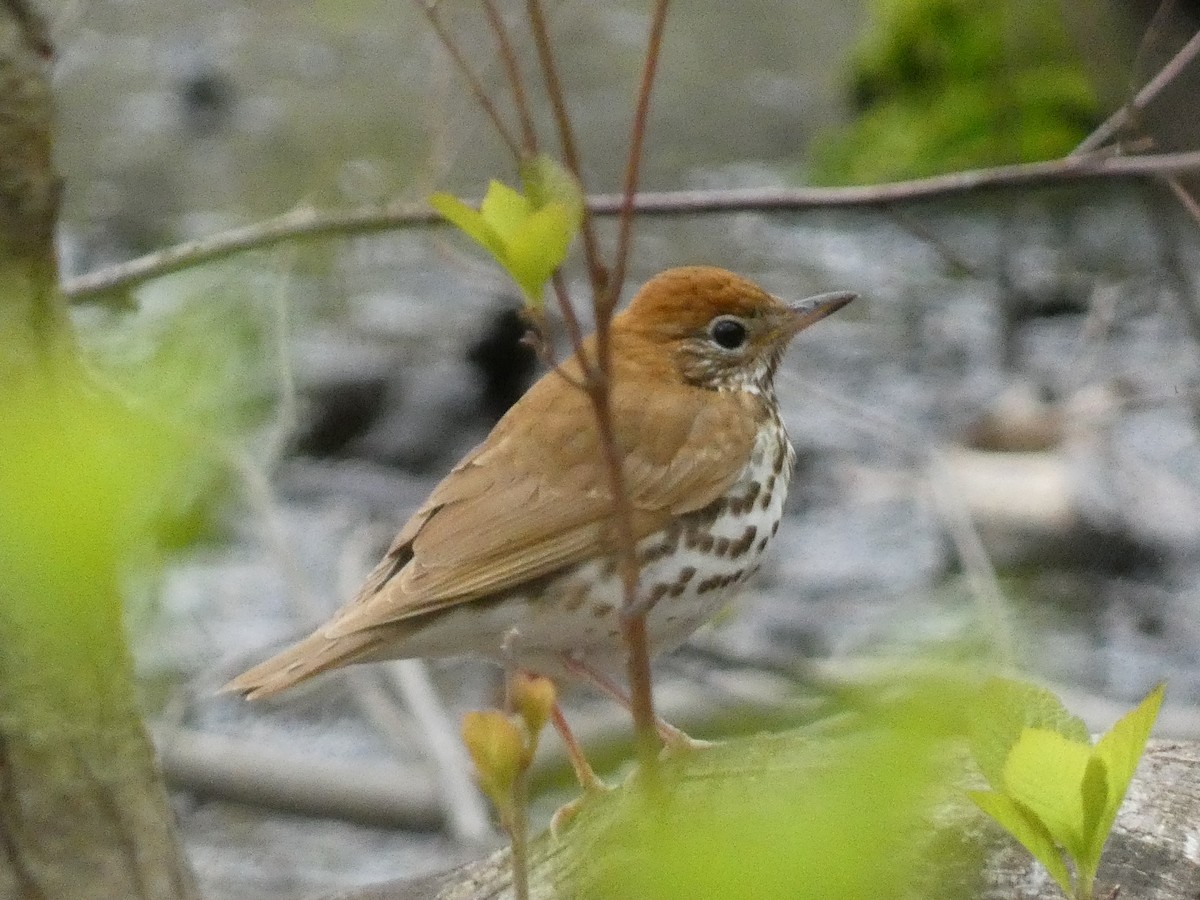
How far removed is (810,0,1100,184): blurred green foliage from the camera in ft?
27.7

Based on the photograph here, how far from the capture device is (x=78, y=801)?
2.75 metres

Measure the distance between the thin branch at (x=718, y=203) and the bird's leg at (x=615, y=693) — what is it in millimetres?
818

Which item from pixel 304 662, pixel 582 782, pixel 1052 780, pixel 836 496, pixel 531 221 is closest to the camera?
pixel 531 221

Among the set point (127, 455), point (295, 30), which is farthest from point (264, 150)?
point (127, 455)

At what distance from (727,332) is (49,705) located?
1.58m

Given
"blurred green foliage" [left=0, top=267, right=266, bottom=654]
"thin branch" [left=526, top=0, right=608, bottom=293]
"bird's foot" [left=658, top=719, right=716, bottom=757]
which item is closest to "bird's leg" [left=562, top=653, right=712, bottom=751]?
"bird's foot" [left=658, top=719, right=716, bottom=757]

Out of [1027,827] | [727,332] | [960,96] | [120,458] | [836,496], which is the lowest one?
[836,496]

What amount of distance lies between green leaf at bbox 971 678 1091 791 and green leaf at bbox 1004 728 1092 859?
0.02 meters

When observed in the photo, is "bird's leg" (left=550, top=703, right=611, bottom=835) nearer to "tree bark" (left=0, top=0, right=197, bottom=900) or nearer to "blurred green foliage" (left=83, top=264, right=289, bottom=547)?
"tree bark" (left=0, top=0, right=197, bottom=900)

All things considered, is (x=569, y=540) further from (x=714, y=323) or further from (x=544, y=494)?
(x=714, y=323)

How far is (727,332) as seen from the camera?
145 inches

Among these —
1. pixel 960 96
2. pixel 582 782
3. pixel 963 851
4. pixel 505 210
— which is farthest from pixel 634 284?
pixel 505 210

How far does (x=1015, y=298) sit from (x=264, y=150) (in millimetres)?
4515

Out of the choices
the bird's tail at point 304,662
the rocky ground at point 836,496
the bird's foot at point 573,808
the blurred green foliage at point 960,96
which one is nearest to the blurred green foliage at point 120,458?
the bird's tail at point 304,662
